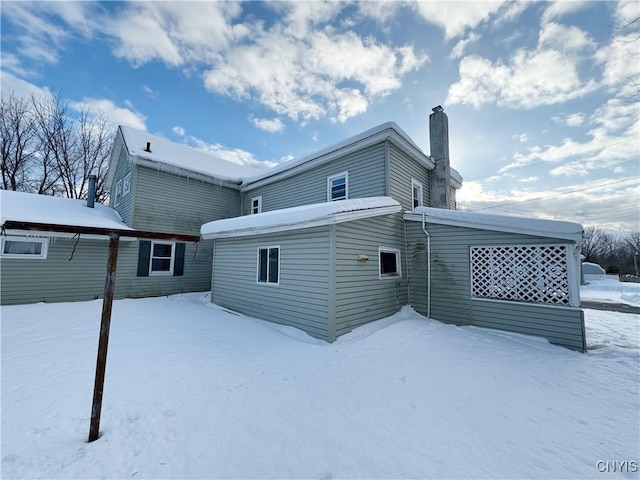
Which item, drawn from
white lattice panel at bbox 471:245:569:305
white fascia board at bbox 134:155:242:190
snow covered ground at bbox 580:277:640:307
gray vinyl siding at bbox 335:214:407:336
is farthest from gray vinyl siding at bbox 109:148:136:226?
snow covered ground at bbox 580:277:640:307

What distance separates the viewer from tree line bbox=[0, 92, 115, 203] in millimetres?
17281

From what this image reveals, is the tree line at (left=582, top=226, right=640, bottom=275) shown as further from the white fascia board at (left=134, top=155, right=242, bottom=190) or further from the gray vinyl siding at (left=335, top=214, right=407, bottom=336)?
the white fascia board at (left=134, top=155, right=242, bottom=190)

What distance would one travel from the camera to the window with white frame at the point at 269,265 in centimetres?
757

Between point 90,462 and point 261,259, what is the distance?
5901 mm

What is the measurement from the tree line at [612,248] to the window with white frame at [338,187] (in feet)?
172

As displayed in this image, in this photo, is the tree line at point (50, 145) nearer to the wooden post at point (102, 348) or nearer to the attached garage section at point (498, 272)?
the wooden post at point (102, 348)

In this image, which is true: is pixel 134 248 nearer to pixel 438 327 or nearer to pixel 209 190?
pixel 209 190

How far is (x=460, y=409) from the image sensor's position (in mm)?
3451

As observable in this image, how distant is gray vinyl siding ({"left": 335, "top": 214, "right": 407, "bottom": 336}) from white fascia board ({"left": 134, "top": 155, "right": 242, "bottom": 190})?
9.10m

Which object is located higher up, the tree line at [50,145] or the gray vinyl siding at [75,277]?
the tree line at [50,145]

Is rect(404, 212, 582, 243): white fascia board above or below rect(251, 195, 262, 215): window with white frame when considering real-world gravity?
below

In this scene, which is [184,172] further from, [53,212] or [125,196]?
[53,212]

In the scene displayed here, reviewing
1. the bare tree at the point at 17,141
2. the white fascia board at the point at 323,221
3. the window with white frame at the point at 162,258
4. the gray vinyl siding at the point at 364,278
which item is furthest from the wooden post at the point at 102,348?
the bare tree at the point at 17,141

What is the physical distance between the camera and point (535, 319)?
618 centimetres
